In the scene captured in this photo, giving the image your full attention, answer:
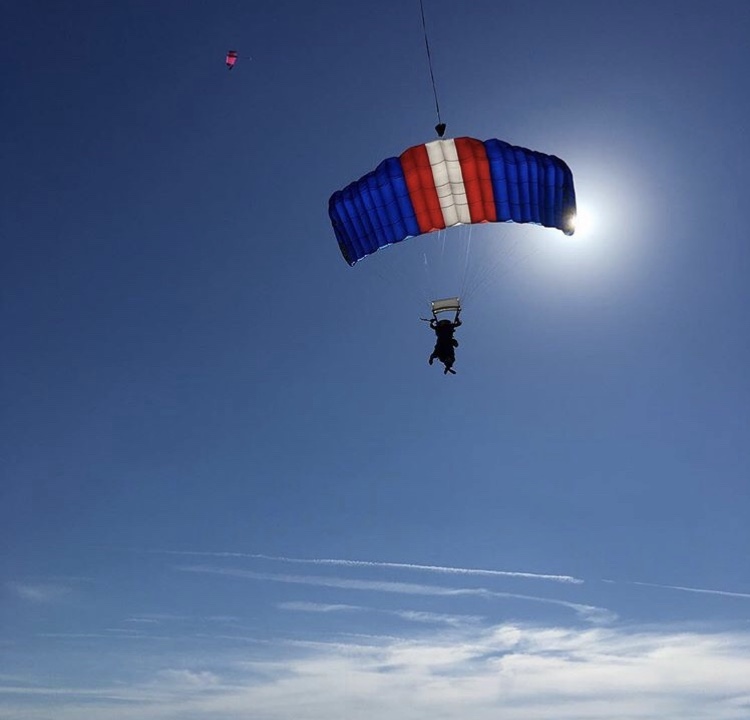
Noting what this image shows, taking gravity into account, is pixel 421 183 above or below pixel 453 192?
above

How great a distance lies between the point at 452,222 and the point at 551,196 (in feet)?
11.9

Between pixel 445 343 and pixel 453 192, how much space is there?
5.47 metres

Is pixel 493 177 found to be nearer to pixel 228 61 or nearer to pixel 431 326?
pixel 431 326

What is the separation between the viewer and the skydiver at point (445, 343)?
23328mm

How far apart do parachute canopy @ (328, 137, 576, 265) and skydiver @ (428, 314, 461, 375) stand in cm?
359

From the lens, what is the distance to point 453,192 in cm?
2303

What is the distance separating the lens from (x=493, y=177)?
22359 mm

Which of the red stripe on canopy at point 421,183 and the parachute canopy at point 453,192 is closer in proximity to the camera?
the parachute canopy at point 453,192

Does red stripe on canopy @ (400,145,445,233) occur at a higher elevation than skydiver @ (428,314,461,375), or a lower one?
higher

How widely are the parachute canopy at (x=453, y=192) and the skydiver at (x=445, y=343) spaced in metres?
3.59

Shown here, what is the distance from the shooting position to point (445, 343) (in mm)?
23469

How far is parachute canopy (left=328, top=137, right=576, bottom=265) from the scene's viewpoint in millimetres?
22141

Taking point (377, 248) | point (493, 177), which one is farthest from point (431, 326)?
point (493, 177)

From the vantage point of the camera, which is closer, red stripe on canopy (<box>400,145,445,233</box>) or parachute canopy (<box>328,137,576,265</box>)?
parachute canopy (<box>328,137,576,265</box>)
